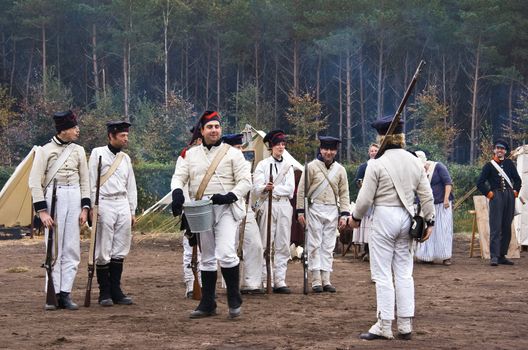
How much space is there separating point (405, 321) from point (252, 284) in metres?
3.79

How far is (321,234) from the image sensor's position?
473 inches

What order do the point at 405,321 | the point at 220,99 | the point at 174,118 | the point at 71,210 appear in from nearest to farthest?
the point at 405,321
the point at 71,210
the point at 174,118
the point at 220,99

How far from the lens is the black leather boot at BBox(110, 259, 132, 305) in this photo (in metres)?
10.5

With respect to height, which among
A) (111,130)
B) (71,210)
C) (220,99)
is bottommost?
(71,210)

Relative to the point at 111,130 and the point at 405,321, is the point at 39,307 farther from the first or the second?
the point at 405,321

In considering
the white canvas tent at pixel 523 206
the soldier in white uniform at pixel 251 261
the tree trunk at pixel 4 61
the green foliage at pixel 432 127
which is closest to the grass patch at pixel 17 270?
the soldier in white uniform at pixel 251 261

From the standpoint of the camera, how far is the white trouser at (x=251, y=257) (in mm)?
11672

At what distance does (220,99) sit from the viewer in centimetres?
6731

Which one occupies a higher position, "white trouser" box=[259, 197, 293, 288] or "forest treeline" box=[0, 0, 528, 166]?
"forest treeline" box=[0, 0, 528, 166]

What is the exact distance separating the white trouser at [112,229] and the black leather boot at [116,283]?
0.08 m

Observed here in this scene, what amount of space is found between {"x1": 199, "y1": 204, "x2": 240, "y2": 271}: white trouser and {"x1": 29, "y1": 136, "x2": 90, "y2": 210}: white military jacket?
152cm

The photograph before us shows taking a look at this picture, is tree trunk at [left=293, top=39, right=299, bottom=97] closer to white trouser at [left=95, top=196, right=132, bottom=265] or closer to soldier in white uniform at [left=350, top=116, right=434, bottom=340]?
white trouser at [left=95, top=196, right=132, bottom=265]

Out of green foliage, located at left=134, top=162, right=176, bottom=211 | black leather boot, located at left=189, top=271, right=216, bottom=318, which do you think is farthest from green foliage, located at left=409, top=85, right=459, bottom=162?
black leather boot, located at left=189, top=271, right=216, bottom=318

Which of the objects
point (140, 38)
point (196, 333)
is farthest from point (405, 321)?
point (140, 38)
